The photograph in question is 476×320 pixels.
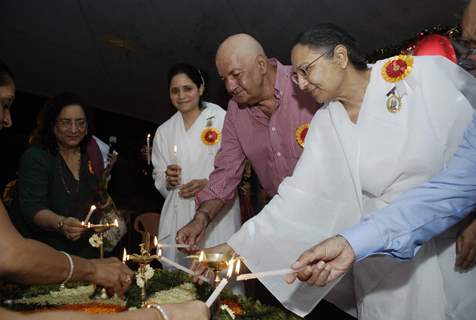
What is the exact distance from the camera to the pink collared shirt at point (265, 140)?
8.61ft

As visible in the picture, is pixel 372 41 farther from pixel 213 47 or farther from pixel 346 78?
pixel 346 78

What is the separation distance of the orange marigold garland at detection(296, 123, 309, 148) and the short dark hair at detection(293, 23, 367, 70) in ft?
2.04

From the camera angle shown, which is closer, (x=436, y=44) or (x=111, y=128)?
(x=436, y=44)

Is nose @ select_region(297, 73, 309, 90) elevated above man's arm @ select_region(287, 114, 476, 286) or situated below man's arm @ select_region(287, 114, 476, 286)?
above

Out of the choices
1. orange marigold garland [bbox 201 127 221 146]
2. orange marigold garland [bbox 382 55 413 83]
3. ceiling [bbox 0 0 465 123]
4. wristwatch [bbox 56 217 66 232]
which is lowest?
wristwatch [bbox 56 217 66 232]

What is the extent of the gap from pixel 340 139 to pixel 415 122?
32 cm

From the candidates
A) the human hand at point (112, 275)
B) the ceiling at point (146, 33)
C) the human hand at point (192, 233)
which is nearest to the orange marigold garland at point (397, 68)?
the human hand at point (192, 233)

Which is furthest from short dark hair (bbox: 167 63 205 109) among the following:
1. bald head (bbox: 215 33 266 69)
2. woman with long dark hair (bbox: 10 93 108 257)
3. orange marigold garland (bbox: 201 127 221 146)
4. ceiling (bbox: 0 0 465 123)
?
ceiling (bbox: 0 0 465 123)

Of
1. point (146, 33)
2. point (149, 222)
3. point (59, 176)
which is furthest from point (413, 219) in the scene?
point (146, 33)

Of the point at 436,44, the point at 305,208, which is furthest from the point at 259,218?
the point at 436,44

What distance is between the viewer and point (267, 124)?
9.03ft

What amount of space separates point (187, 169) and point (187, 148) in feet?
0.53

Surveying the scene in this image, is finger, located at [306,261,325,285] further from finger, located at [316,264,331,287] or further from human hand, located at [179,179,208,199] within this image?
human hand, located at [179,179,208,199]

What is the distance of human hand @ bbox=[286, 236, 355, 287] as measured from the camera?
1437 millimetres
